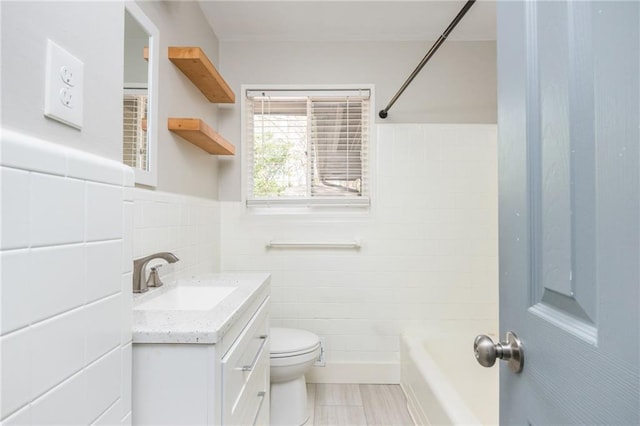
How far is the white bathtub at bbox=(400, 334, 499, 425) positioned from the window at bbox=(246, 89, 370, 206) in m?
1.11

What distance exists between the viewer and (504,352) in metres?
0.65

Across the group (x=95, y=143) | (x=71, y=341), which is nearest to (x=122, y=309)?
(x=71, y=341)

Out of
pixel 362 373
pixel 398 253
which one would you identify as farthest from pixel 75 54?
pixel 362 373

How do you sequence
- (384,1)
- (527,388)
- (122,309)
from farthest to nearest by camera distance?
(384,1) < (122,309) < (527,388)

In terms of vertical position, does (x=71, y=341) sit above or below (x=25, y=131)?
below

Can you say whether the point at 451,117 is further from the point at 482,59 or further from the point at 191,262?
the point at 191,262

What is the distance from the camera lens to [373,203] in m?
2.42

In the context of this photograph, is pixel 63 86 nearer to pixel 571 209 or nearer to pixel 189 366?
pixel 189 366

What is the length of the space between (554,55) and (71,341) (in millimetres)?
922

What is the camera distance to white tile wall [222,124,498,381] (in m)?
2.40

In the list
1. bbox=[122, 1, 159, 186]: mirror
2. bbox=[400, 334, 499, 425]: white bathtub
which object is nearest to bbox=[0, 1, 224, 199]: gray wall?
bbox=[122, 1, 159, 186]: mirror

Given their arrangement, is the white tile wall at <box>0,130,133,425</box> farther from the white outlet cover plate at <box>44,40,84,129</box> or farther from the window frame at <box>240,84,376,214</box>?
the window frame at <box>240,84,376,214</box>

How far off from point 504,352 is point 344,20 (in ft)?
7.23

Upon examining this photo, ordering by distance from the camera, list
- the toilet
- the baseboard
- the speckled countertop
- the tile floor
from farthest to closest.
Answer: the baseboard < the tile floor < the toilet < the speckled countertop
